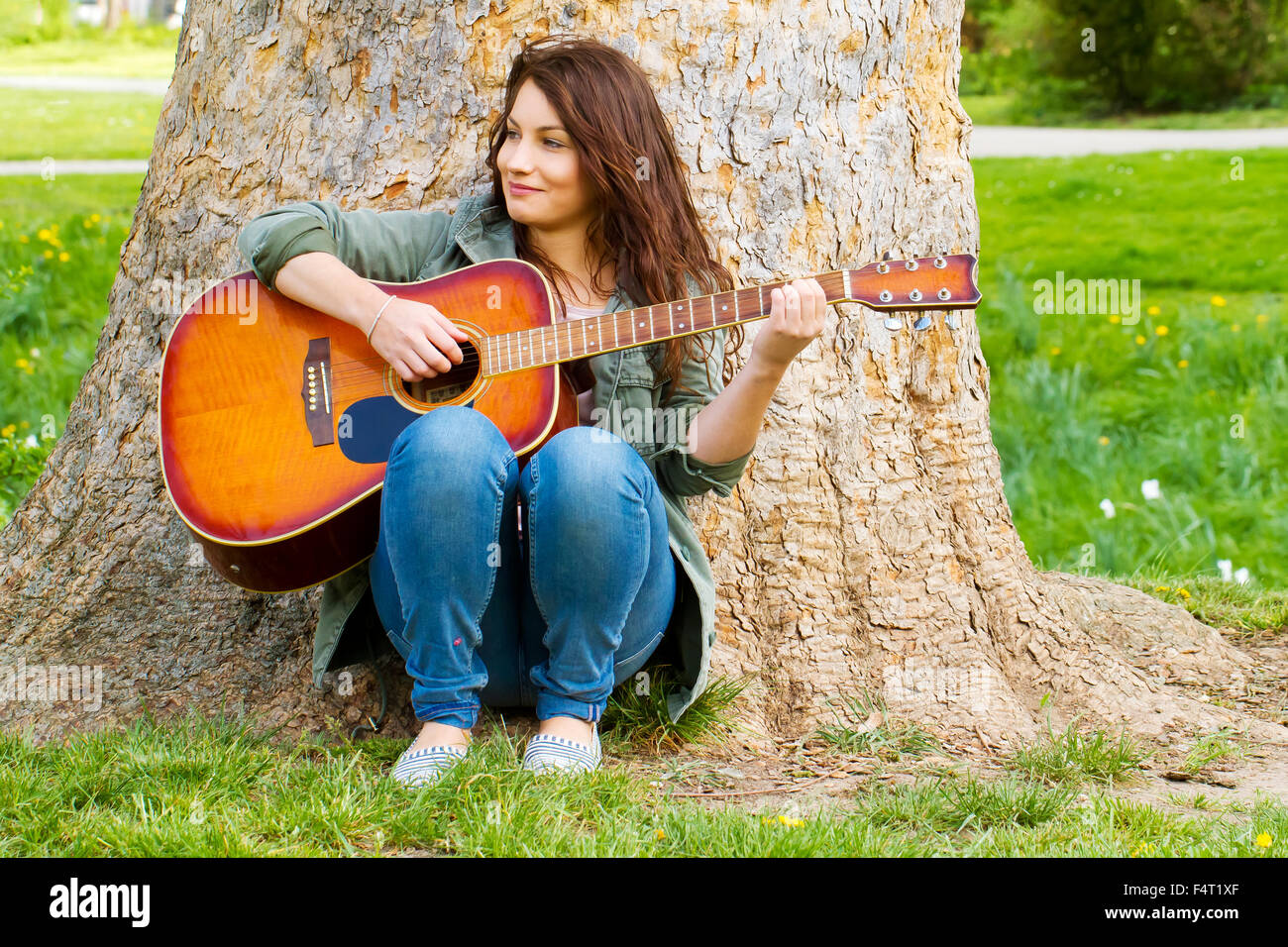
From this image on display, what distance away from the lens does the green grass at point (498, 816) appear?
2023 millimetres

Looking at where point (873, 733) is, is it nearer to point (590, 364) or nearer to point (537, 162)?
point (590, 364)

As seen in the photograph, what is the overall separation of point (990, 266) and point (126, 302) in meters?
5.41

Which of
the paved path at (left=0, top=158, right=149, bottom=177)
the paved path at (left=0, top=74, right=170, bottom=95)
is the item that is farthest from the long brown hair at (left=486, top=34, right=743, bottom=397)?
the paved path at (left=0, top=74, right=170, bottom=95)

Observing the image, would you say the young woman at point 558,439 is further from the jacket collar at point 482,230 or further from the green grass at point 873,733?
the green grass at point 873,733

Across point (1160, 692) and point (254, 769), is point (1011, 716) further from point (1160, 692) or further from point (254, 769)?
point (254, 769)

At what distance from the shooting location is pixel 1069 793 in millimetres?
2320

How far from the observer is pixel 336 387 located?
2.38 metres

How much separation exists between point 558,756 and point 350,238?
1.06 meters

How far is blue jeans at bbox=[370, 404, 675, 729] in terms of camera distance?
214cm

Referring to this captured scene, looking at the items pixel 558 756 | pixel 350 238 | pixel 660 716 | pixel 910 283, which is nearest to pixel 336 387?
pixel 350 238

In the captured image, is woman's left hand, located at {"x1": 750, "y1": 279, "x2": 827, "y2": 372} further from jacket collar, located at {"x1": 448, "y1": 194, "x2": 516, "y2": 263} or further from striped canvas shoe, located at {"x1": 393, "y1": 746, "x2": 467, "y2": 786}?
striped canvas shoe, located at {"x1": 393, "y1": 746, "x2": 467, "y2": 786}

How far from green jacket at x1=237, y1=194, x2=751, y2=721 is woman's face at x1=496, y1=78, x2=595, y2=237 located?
0.10 metres

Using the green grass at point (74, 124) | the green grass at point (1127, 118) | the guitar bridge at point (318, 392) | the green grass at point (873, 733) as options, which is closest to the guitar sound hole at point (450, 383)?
the guitar bridge at point (318, 392)

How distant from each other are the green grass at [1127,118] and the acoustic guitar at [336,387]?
373 inches
